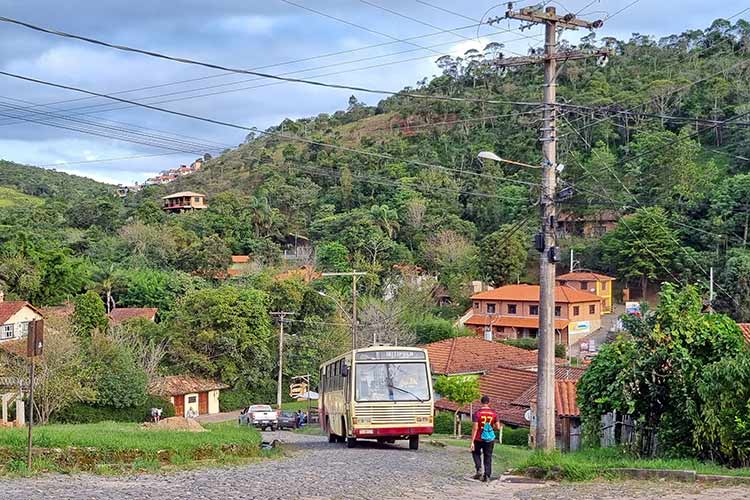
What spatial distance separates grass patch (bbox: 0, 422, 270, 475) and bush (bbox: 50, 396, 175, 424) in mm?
24160

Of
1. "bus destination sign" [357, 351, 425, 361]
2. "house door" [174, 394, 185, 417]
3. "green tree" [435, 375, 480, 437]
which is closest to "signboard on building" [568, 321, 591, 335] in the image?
"house door" [174, 394, 185, 417]

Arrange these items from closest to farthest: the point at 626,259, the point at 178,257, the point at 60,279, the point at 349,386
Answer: the point at 349,386 < the point at 60,279 < the point at 626,259 < the point at 178,257

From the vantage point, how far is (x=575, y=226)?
256 feet

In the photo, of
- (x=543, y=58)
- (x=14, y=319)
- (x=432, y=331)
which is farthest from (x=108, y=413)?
(x=543, y=58)

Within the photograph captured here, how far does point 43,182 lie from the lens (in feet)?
460

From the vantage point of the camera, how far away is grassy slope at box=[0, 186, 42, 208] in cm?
11188

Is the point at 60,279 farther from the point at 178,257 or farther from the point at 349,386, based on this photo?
the point at 349,386

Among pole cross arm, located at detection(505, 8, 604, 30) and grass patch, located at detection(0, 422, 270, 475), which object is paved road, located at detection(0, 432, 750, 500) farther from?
pole cross arm, located at detection(505, 8, 604, 30)

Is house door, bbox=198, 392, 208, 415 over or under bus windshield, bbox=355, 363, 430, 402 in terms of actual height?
under

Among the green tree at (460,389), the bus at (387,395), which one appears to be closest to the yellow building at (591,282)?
the green tree at (460,389)

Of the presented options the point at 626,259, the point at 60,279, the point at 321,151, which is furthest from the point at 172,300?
the point at 321,151

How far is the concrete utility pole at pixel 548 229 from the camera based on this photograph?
1653 centimetres

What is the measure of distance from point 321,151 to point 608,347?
90.3m

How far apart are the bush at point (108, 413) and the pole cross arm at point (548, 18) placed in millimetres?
30731
